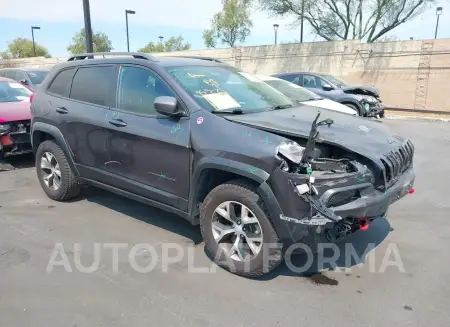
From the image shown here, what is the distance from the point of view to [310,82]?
558 inches

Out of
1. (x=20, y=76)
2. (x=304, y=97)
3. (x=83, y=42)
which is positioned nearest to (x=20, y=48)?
(x=83, y=42)

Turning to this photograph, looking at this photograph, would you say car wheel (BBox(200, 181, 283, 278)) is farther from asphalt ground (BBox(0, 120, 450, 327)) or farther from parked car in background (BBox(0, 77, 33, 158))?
parked car in background (BBox(0, 77, 33, 158))

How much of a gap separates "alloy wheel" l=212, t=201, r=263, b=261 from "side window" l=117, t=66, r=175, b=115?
4.06ft

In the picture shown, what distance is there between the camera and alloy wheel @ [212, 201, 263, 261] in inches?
130

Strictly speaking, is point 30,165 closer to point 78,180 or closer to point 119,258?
point 78,180

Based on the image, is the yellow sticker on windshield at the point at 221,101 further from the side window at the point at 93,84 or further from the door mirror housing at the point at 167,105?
the side window at the point at 93,84

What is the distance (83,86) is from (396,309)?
4.03m

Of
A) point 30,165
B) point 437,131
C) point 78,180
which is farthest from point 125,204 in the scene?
point 437,131

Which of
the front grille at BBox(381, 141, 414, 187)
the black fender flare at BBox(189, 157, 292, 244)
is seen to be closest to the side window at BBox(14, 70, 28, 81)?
the black fender flare at BBox(189, 157, 292, 244)

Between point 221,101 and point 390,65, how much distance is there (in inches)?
755

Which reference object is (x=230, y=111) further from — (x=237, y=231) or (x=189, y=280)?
(x=189, y=280)

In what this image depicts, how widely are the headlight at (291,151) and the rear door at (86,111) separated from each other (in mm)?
2165

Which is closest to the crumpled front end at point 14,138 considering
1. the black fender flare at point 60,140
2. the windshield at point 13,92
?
the windshield at point 13,92

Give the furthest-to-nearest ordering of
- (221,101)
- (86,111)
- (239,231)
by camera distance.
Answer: (86,111)
(221,101)
(239,231)
